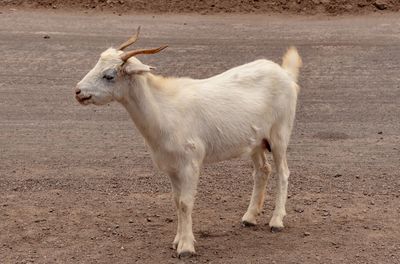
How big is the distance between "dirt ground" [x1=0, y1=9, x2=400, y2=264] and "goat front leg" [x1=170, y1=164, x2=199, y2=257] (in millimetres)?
144

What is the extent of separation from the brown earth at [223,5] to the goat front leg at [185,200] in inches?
526

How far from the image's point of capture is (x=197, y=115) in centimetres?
738

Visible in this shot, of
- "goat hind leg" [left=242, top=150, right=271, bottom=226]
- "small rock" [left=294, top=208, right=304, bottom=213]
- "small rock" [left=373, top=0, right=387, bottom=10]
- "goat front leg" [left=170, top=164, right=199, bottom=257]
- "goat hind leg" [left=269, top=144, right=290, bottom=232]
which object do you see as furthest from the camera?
"small rock" [left=373, top=0, right=387, bottom=10]

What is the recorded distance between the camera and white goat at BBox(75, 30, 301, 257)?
271 inches

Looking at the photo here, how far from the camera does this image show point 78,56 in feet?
51.3

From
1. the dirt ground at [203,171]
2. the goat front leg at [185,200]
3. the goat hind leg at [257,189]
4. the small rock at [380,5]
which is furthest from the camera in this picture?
the small rock at [380,5]

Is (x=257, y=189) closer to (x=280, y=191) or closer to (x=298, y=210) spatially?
(x=280, y=191)

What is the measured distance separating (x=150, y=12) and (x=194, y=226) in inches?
510

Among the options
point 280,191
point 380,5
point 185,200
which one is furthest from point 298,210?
point 380,5

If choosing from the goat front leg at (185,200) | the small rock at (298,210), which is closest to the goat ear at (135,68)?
the goat front leg at (185,200)

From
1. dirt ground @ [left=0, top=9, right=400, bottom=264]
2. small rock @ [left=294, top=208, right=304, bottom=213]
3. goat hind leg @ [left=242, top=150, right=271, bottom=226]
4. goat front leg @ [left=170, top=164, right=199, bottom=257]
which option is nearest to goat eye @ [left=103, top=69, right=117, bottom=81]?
goat front leg @ [left=170, top=164, right=199, bottom=257]

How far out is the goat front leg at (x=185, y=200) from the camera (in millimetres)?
7160

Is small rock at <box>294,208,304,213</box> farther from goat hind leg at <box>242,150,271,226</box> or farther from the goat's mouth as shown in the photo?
the goat's mouth

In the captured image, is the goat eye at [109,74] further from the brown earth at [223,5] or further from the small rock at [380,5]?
the small rock at [380,5]
